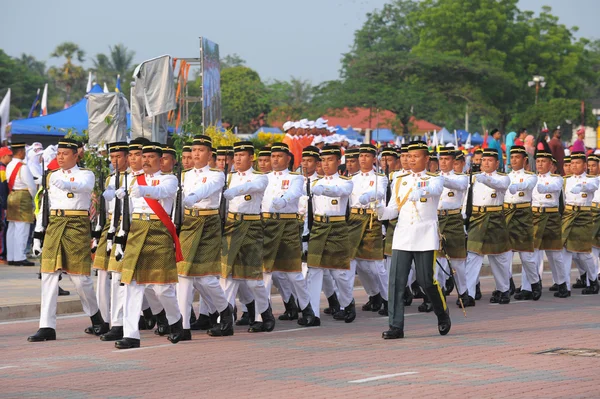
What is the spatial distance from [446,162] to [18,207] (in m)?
8.94

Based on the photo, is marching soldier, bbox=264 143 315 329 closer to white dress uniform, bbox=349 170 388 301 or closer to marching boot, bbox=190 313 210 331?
marching boot, bbox=190 313 210 331

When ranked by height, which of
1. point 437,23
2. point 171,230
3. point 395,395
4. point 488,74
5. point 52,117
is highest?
point 437,23

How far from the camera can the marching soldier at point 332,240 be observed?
1478 centimetres

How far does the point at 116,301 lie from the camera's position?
→ 12805mm

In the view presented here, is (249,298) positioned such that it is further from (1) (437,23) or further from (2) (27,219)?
(1) (437,23)

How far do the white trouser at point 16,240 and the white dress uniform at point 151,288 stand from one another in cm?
954

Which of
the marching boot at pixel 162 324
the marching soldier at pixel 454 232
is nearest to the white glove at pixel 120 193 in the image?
the marching boot at pixel 162 324

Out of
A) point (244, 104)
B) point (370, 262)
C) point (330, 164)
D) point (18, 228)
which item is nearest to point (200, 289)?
point (330, 164)

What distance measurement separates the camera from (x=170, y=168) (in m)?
12.7

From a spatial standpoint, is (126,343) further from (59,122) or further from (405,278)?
(59,122)

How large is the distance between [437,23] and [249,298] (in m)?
64.1

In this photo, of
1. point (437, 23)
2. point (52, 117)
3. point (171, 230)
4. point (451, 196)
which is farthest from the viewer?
point (437, 23)

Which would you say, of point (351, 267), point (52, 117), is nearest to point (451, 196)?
point (351, 267)

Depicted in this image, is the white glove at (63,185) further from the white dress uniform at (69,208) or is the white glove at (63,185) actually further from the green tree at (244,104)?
the green tree at (244,104)
